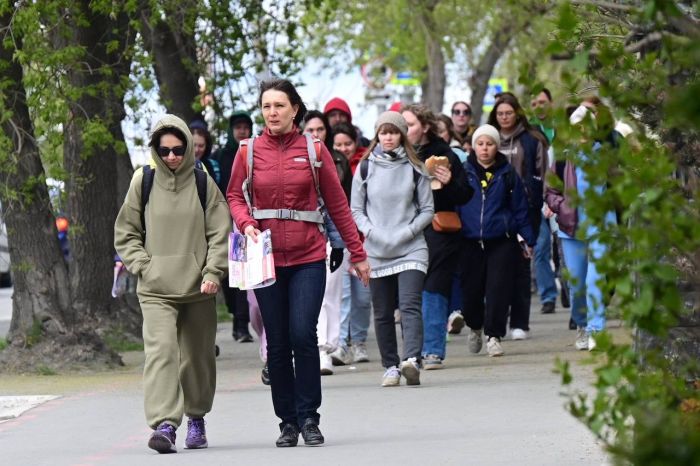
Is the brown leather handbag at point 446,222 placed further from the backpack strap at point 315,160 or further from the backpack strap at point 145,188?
the backpack strap at point 145,188

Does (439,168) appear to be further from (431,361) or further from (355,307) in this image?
(355,307)

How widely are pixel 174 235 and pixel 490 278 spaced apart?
5.07 m

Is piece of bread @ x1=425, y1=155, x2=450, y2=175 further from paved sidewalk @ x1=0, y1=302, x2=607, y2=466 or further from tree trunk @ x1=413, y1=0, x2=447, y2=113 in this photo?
tree trunk @ x1=413, y1=0, x2=447, y2=113

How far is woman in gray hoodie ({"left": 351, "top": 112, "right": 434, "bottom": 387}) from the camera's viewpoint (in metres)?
10.9

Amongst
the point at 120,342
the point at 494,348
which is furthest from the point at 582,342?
the point at 120,342

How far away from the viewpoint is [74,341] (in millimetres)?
13156

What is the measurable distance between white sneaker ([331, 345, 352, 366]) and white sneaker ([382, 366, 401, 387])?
59.6 inches

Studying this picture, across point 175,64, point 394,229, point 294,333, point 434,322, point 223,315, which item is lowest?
point 223,315

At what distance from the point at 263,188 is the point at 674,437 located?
5418 mm

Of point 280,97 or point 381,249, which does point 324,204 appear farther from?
point 381,249

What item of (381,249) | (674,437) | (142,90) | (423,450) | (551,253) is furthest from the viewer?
(551,253)

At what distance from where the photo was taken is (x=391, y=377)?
35.6ft

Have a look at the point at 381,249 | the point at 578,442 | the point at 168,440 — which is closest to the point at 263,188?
the point at 168,440

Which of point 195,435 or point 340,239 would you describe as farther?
point 340,239
